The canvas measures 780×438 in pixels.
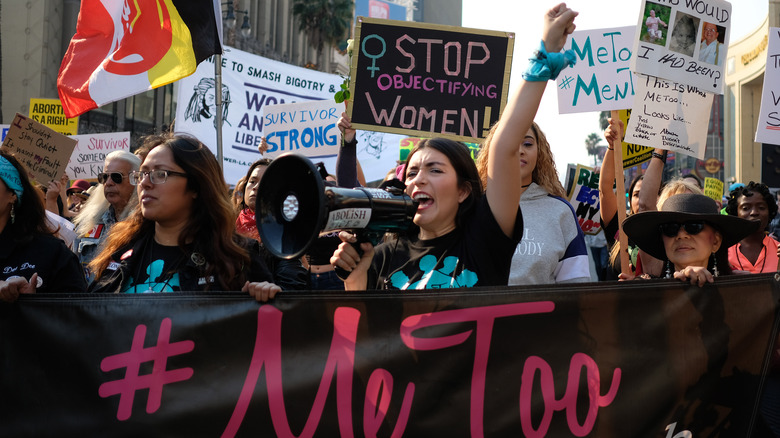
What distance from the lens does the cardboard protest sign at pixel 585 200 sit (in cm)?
668

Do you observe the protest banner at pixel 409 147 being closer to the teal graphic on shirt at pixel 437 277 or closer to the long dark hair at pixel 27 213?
the long dark hair at pixel 27 213

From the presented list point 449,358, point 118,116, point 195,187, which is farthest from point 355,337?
point 118,116

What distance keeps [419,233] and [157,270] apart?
94 cm

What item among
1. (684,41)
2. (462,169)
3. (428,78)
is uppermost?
(684,41)

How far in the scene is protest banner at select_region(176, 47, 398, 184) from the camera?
8.54 meters

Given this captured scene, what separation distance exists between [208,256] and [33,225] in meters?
0.79

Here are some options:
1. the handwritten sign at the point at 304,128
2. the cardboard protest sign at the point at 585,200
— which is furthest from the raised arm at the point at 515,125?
the handwritten sign at the point at 304,128

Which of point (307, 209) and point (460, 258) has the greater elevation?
point (307, 209)

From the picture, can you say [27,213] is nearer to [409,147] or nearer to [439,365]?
[439,365]

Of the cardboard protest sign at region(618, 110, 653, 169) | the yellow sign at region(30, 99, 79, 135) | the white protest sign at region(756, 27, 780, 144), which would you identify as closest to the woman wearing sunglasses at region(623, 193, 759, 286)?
the white protest sign at region(756, 27, 780, 144)

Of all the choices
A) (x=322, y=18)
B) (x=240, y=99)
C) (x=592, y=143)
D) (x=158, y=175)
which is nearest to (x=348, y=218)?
(x=158, y=175)

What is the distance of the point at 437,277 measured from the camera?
268 cm

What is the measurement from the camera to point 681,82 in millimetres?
4906

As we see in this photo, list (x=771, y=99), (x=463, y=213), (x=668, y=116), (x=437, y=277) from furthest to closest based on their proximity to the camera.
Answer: (x=771, y=99) → (x=668, y=116) → (x=463, y=213) → (x=437, y=277)
